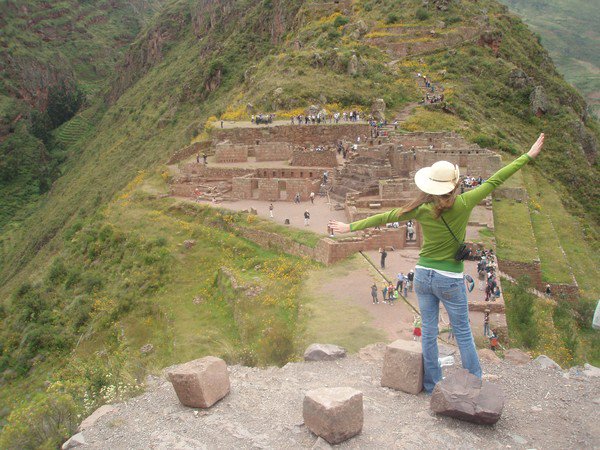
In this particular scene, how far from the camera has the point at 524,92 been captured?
45312 millimetres

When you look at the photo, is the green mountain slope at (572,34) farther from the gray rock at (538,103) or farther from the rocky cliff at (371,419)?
the rocky cliff at (371,419)

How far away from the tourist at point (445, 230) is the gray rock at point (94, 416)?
4120mm

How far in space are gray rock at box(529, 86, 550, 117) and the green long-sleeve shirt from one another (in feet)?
135

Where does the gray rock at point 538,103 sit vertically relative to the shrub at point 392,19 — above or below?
below

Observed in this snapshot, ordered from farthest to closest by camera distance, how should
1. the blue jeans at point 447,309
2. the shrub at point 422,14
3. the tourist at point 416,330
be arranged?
the shrub at point 422,14 < the tourist at point 416,330 < the blue jeans at point 447,309

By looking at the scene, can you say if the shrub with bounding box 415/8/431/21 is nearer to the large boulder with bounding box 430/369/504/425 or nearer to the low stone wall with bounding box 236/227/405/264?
the low stone wall with bounding box 236/227/405/264

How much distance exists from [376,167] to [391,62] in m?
23.5

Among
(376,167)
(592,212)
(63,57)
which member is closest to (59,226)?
(376,167)

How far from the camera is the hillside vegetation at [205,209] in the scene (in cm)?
1761

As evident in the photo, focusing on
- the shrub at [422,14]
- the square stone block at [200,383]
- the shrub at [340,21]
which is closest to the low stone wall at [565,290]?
the square stone block at [200,383]

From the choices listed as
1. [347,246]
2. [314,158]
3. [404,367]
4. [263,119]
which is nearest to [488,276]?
[347,246]

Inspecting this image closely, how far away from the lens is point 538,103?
44.2 meters

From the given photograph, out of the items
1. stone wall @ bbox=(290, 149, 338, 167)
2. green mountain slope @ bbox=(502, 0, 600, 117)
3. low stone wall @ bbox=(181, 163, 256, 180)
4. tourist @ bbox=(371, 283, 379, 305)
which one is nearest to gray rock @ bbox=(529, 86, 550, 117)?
stone wall @ bbox=(290, 149, 338, 167)

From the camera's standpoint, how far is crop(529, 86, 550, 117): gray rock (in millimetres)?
44219
